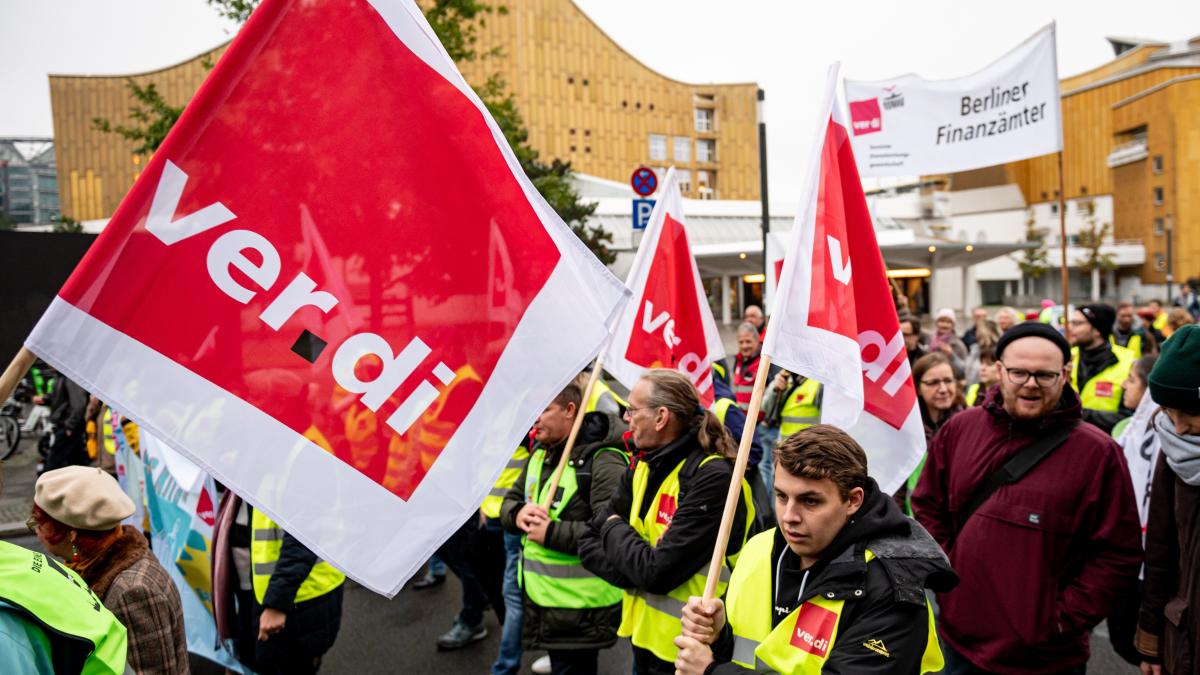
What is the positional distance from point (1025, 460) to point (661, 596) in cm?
142

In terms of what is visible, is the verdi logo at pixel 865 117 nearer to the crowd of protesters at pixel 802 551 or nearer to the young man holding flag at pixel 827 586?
the crowd of protesters at pixel 802 551

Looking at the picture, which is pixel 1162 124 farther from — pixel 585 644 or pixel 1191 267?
pixel 585 644

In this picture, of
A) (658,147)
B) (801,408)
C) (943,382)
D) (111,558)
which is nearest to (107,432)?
(111,558)

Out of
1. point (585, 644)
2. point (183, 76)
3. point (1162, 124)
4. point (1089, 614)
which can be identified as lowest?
point (585, 644)

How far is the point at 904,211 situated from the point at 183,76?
57.1m

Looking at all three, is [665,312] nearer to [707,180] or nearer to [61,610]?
[61,610]

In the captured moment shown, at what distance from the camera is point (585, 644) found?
3631 millimetres

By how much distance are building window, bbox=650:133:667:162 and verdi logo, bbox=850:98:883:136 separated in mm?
61659

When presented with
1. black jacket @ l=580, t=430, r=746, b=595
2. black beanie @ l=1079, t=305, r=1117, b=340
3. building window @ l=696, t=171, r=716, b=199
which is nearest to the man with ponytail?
black jacket @ l=580, t=430, r=746, b=595

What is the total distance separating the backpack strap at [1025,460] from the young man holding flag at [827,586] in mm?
1000

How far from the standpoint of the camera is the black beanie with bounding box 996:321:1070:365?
9.84ft

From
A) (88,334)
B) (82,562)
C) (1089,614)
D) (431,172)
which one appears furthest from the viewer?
(1089,614)

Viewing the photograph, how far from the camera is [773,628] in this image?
2.17 meters

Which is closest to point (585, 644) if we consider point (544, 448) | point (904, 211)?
point (544, 448)
